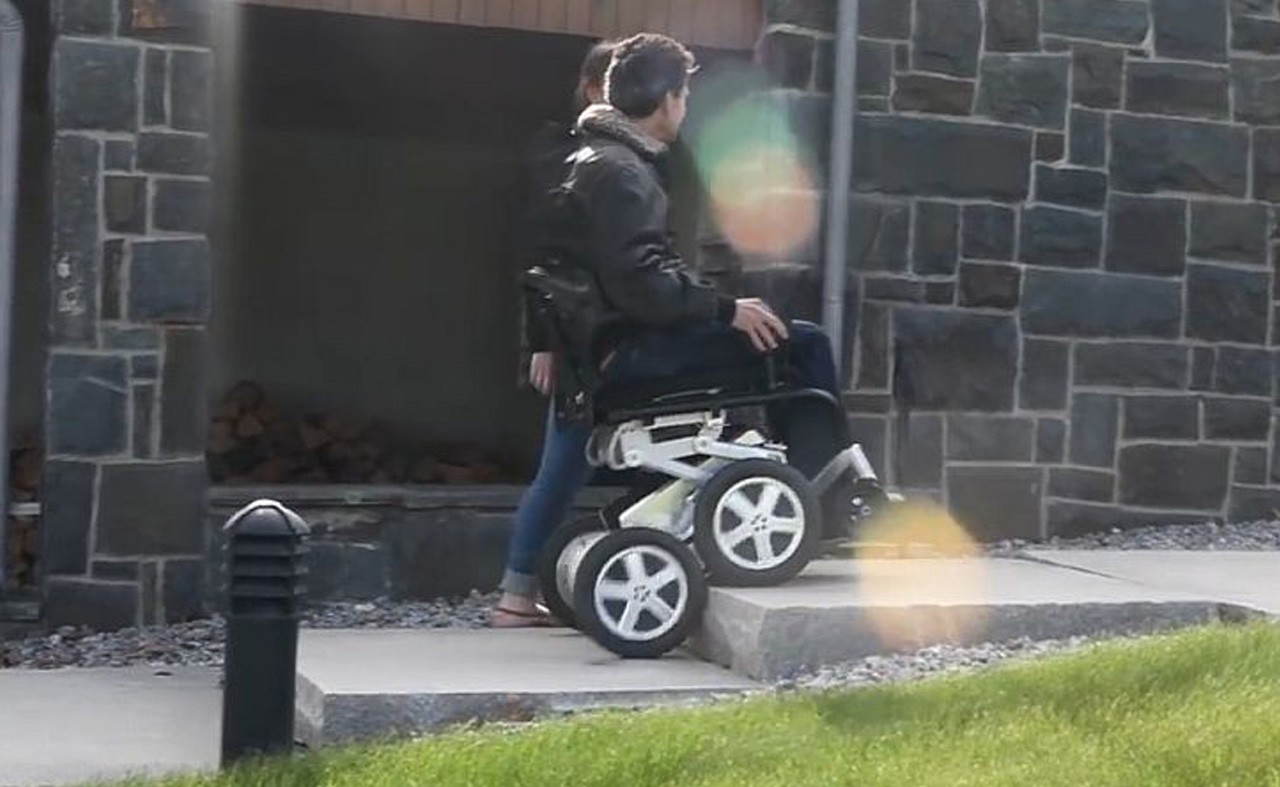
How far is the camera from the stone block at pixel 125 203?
6883mm

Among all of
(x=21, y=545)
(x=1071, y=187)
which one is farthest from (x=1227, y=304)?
(x=21, y=545)

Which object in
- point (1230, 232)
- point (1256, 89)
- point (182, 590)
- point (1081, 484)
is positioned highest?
point (1256, 89)

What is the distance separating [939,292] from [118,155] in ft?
9.86

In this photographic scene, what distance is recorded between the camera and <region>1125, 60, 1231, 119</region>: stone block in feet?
26.7

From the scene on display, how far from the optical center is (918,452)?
25.8 ft

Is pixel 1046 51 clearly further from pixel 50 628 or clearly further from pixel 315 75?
pixel 50 628

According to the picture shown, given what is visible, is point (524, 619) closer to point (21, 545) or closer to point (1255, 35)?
point (21, 545)

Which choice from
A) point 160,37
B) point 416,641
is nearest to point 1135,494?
point 416,641

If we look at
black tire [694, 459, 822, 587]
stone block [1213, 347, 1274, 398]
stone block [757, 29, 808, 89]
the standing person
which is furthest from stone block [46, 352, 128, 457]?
stone block [1213, 347, 1274, 398]

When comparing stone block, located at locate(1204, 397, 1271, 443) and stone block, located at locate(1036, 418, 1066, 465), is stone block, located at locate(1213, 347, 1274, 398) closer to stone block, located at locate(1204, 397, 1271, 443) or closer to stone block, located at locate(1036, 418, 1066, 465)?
stone block, located at locate(1204, 397, 1271, 443)

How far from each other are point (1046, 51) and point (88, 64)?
11.6 feet

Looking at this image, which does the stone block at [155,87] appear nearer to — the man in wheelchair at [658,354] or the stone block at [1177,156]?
the man in wheelchair at [658,354]

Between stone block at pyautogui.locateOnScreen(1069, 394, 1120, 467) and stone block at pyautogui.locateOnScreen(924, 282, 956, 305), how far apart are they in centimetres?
66

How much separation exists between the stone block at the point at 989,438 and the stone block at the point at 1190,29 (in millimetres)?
1562
